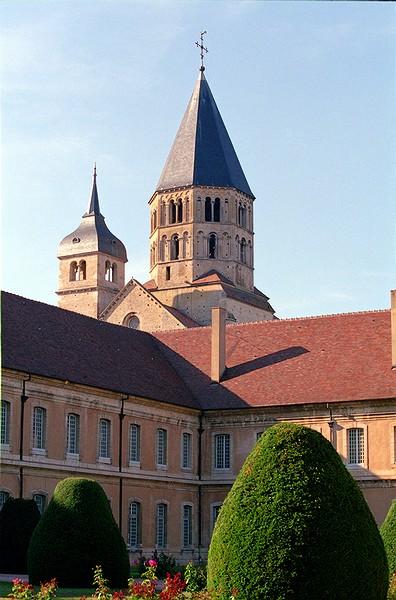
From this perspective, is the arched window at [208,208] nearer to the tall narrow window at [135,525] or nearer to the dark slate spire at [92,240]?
the dark slate spire at [92,240]

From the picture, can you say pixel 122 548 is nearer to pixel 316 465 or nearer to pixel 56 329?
pixel 316 465

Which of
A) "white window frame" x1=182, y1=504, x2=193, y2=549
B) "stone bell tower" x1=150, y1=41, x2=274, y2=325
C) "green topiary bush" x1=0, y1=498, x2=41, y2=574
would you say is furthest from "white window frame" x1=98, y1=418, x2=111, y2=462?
"stone bell tower" x1=150, y1=41, x2=274, y2=325

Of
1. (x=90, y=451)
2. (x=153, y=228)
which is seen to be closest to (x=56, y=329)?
(x=90, y=451)

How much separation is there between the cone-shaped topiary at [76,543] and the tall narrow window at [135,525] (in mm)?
15898

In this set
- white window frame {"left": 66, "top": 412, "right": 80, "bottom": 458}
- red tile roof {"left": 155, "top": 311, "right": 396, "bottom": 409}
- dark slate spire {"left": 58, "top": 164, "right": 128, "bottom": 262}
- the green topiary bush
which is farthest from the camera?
dark slate spire {"left": 58, "top": 164, "right": 128, "bottom": 262}

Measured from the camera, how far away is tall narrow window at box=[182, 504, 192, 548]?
4500cm

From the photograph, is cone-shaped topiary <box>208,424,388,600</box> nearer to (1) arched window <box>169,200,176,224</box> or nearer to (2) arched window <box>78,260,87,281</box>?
(1) arched window <box>169,200,176,224</box>

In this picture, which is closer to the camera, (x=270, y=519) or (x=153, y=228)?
(x=270, y=519)

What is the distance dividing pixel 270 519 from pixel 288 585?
1.06m

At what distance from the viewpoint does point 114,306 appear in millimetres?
82250

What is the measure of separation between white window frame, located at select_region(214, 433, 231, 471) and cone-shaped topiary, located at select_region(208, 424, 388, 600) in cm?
2719

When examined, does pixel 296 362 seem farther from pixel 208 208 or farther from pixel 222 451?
pixel 208 208

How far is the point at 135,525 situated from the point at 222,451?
17.3 ft

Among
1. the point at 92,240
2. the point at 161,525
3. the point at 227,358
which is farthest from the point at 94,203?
the point at 161,525
